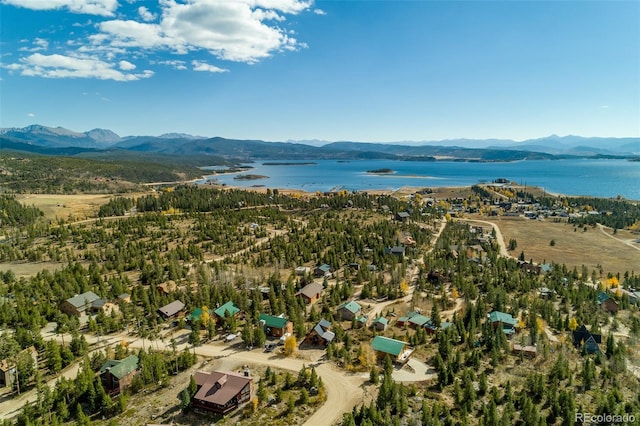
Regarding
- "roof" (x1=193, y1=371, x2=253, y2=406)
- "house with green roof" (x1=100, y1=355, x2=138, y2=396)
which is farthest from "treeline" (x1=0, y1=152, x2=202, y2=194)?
"roof" (x1=193, y1=371, x2=253, y2=406)

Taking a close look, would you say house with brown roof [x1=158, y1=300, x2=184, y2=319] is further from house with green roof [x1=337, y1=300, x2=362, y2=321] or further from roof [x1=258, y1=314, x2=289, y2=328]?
house with green roof [x1=337, y1=300, x2=362, y2=321]

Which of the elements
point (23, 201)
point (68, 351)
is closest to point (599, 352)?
point (68, 351)

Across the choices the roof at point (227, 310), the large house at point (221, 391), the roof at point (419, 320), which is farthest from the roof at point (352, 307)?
the large house at point (221, 391)

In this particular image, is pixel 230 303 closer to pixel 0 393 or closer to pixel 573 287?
pixel 0 393

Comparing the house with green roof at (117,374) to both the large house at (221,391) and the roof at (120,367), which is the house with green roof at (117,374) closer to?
the roof at (120,367)

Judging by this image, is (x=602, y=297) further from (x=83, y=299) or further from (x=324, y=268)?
(x=83, y=299)

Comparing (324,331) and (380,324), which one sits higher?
(324,331)

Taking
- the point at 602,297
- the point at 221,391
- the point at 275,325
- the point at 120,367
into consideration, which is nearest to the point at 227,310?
the point at 275,325
